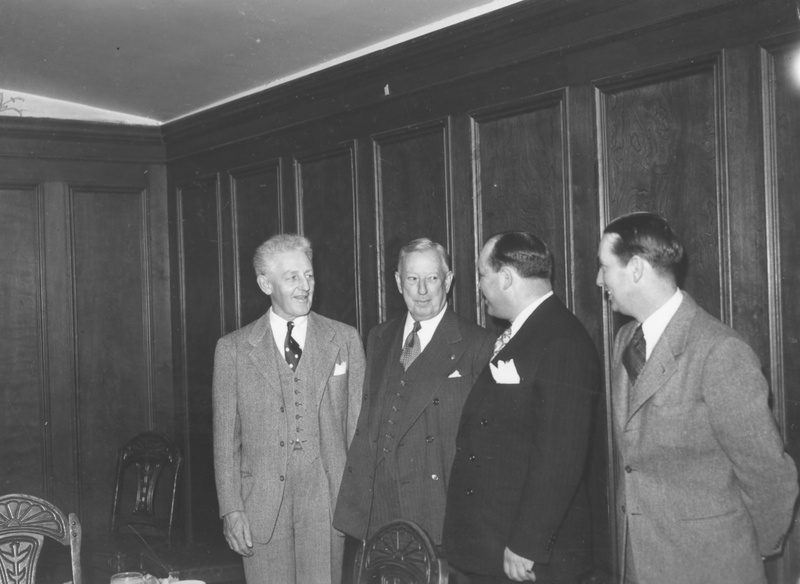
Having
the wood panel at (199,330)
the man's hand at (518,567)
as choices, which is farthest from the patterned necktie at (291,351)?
the wood panel at (199,330)

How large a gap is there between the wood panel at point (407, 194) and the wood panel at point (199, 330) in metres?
1.49

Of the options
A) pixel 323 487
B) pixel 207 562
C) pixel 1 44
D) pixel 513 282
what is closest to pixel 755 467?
pixel 513 282

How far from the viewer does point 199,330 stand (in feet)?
17.5

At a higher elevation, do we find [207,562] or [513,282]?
[513,282]

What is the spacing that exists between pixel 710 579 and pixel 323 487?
157 cm

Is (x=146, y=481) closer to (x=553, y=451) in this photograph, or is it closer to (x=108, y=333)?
(x=108, y=333)

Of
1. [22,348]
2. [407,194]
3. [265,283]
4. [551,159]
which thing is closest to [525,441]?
[551,159]

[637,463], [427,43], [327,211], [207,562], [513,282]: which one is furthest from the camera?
[327,211]

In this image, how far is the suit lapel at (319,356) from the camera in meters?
3.35

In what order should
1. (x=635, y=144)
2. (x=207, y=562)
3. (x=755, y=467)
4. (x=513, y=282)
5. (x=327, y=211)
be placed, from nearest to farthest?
(x=755, y=467) < (x=513, y=282) < (x=635, y=144) < (x=207, y=562) < (x=327, y=211)

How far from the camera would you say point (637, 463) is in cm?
234

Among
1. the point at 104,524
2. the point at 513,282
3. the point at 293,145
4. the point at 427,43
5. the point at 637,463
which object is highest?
the point at 427,43

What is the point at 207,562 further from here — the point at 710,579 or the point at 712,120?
the point at 712,120

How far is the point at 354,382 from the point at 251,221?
6.19 ft
